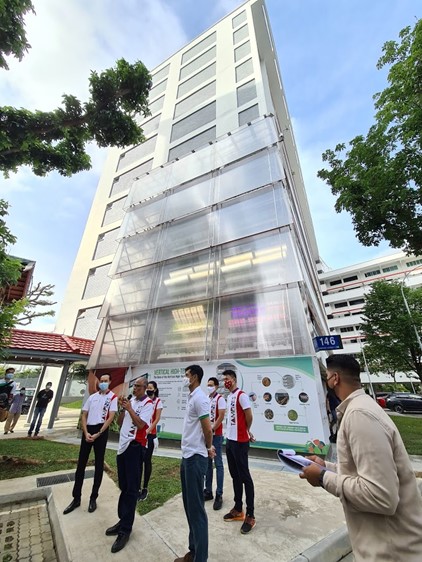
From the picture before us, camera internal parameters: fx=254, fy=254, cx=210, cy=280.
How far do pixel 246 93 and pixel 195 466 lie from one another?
1889cm

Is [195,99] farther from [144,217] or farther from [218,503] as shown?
[218,503]

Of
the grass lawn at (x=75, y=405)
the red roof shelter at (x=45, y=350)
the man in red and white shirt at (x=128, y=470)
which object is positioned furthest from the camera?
the grass lawn at (x=75, y=405)

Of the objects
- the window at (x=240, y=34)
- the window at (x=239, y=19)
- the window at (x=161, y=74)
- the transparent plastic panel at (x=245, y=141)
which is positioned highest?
the window at (x=161, y=74)

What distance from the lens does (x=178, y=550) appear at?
2.51m

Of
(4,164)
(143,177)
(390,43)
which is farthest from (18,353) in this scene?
(390,43)

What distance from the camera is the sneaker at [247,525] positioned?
2.81 meters

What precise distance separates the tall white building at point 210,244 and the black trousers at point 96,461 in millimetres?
4256

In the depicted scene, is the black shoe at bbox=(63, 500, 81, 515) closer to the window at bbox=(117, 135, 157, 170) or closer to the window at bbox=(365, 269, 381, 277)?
the window at bbox=(117, 135, 157, 170)

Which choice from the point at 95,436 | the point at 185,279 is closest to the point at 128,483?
the point at 95,436

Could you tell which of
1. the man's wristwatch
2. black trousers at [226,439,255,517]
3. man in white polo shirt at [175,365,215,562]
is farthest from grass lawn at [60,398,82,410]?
the man's wristwatch

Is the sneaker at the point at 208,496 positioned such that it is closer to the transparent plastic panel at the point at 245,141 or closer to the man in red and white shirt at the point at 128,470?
the man in red and white shirt at the point at 128,470

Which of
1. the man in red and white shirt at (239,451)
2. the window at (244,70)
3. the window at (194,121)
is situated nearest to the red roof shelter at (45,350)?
the man in red and white shirt at (239,451)

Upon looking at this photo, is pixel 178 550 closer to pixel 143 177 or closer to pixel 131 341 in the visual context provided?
pixel 131 341

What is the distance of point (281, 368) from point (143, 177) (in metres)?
13.6
